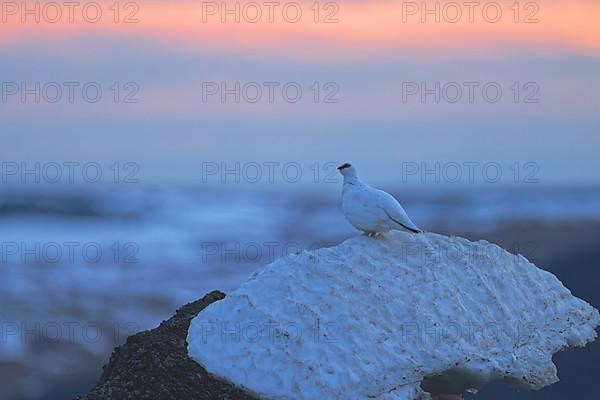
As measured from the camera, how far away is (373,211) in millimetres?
13617

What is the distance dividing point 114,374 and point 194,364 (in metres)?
1.05

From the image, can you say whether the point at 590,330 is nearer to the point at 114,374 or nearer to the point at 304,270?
the point at 304,270

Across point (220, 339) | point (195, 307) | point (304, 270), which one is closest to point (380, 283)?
point (304, 270)

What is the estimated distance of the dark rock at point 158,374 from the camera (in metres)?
12.7

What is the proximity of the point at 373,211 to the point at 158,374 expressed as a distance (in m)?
3.27

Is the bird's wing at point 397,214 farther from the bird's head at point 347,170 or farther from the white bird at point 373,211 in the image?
the bird's head at point 347,170

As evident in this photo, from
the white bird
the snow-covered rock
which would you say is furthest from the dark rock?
the white bird

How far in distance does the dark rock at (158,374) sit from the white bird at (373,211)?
2620 mm

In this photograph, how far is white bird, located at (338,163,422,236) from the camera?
44.5ft

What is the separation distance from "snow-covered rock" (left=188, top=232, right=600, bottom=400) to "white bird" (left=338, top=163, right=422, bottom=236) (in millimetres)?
244

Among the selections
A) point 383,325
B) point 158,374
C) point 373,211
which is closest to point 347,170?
point 373,211

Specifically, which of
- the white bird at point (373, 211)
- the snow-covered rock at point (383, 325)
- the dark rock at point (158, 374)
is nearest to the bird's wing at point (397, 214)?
the white bird at point (373, 211)

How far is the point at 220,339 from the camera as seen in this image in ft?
43.5

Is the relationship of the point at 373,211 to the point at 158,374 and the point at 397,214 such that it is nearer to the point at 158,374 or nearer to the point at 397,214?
the point at 397,214
